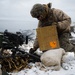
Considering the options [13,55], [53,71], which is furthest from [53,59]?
[13,55]

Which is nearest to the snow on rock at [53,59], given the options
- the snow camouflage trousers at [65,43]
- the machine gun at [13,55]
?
the machine gun at [13,55]

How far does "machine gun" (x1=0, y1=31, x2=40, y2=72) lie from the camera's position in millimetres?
5949

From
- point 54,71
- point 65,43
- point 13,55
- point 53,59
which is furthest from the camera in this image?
point 65,43

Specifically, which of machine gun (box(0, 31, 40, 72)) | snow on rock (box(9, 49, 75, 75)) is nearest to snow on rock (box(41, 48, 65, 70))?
snow on rock (box(9, 49, 75, 75))

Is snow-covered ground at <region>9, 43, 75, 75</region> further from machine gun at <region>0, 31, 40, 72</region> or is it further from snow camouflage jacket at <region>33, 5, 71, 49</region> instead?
snow camouflage jacket at <region>33, 5, 71, 49</region>

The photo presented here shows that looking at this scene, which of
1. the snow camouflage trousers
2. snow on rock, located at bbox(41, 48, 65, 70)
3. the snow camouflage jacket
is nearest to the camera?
snow on rock, located at bbox(41, 48, 65, 70)

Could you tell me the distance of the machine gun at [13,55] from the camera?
234 inches

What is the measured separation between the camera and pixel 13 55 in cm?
612

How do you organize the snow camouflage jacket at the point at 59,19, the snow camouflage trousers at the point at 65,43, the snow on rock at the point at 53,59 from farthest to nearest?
the snow camouflage trousers at the point at 65,43 < the snow camouflage jacket at the point at 59,19 < the snow on rock at the point at 53,59

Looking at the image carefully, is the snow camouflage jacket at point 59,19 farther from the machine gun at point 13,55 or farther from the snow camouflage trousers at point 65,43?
the machine gun at point 13,55

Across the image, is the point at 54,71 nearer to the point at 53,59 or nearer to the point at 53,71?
the point at 53,71

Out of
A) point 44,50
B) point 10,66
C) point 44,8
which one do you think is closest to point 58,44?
point 44,50

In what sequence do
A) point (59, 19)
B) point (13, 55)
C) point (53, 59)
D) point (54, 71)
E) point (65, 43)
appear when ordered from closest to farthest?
point (54, 71) < point (53, 59) < point (13, 55) < point (59, 19) < point (65, 43)

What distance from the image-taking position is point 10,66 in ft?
19.2
